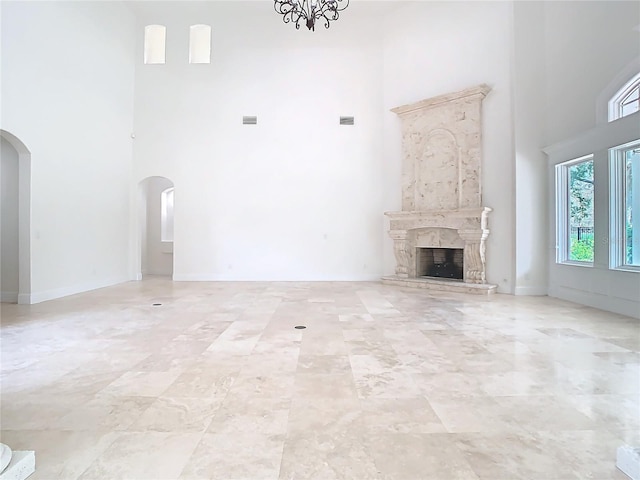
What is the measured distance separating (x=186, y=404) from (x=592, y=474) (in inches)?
85.4

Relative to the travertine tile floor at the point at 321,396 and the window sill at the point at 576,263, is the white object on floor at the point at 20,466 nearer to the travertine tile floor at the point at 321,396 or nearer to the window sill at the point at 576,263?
the travertine tile floor at the point at 321,396

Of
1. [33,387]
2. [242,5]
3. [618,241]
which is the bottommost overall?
[33,387]

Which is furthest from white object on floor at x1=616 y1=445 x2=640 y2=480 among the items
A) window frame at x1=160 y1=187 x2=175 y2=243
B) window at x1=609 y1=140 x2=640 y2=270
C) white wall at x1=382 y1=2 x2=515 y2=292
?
window frame at x1=160 y1=187 x2=175 y2=243

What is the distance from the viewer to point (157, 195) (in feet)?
34.5

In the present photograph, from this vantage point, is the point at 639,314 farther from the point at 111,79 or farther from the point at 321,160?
the point at 111,79

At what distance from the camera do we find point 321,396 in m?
2.47

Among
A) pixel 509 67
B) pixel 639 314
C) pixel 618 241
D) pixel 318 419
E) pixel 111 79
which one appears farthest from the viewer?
pixel 111 79

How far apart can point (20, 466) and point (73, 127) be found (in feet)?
22.6

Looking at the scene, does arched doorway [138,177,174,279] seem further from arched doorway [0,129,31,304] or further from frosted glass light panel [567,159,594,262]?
frosted glass light panel [567,159,594,262]

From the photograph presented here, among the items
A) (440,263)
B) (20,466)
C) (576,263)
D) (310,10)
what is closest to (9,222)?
(310,10)

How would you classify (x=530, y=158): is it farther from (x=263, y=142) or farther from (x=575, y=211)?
(x=263, y=142)

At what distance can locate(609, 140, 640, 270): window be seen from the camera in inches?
202

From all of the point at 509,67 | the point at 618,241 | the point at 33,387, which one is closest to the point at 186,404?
the point at 33,387

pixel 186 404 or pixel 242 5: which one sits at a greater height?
pixel 242 5
